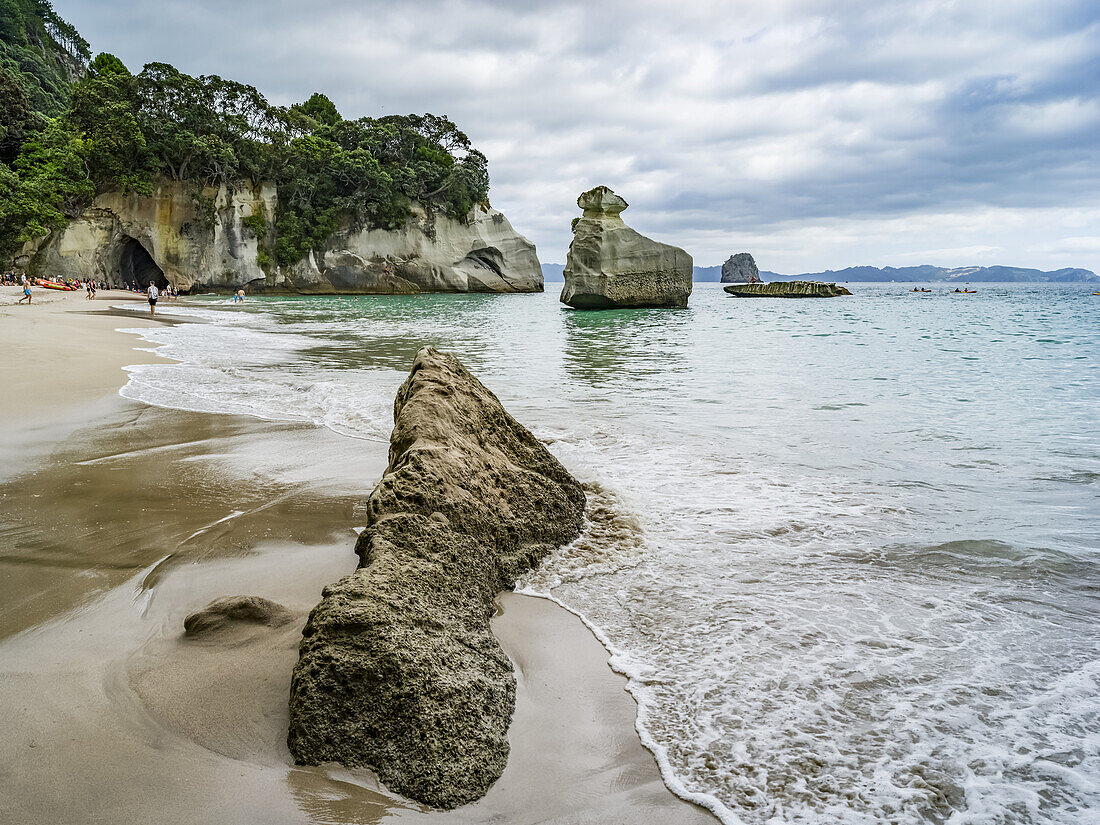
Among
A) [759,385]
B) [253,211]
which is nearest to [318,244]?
[253,211]

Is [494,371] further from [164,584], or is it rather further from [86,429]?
[164,584]

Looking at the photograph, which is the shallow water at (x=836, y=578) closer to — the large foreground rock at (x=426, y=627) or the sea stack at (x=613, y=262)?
the large foreground rock at (x=426, y=627)

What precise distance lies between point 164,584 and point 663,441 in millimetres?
4621

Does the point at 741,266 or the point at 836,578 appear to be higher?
the point at 741,266

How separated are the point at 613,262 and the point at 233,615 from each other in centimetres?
3341

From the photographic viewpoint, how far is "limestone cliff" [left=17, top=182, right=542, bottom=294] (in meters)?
43.5

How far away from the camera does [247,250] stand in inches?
1902

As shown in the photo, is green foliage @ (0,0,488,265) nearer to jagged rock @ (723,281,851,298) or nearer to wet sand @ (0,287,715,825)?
jagged rock @ (723,281,851,298)

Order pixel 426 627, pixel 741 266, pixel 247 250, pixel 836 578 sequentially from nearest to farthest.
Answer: pixel 426 627 < pixel 836 578 < pixel 247 250 < pixel 741 266

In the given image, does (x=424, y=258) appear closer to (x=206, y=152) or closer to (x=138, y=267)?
(x=206, y=152)

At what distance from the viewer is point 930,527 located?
168 inches

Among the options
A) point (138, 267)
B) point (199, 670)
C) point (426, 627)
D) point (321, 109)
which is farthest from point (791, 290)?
point (199, 670)

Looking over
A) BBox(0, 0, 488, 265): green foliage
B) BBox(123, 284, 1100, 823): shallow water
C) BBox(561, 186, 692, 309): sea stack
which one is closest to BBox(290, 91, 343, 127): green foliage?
BBox(0, 0, 488, 265): green foliage

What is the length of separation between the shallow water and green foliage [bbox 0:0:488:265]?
4040 centimetres
